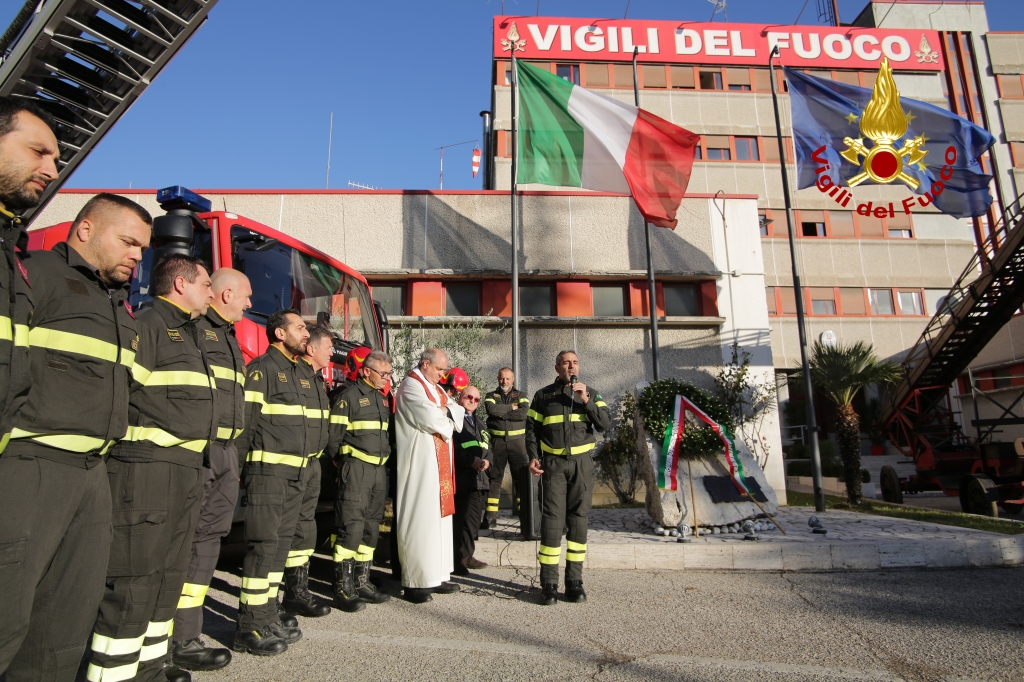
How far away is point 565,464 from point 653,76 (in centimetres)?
2678

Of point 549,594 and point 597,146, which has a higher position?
point 597,146

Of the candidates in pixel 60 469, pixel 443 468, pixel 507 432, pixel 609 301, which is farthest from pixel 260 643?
pixel 609 301

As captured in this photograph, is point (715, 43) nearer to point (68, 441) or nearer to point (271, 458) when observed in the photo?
point (271, 458)

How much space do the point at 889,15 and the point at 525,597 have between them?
38.6m

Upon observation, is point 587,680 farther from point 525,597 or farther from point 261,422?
point 261,422

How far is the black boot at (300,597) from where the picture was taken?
4484 millimetres

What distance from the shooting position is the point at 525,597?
5223 mm

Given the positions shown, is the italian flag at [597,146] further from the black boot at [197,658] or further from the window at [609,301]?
the black boot at [197,658]

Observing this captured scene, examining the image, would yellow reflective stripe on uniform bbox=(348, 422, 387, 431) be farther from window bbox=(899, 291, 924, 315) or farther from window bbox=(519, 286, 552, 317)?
window bbox=(899, 291, 924, 315)

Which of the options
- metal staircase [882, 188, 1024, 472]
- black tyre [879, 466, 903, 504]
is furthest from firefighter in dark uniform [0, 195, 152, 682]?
metal staircase [882, 188, 1024, 472]

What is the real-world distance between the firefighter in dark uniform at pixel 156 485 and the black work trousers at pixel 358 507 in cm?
191

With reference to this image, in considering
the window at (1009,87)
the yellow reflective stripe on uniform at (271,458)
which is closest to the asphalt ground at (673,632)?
the yellow reflective stripe on uniform at (271,458)

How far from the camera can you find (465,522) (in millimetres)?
6066

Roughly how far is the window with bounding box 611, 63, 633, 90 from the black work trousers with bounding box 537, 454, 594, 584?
1027 inches
